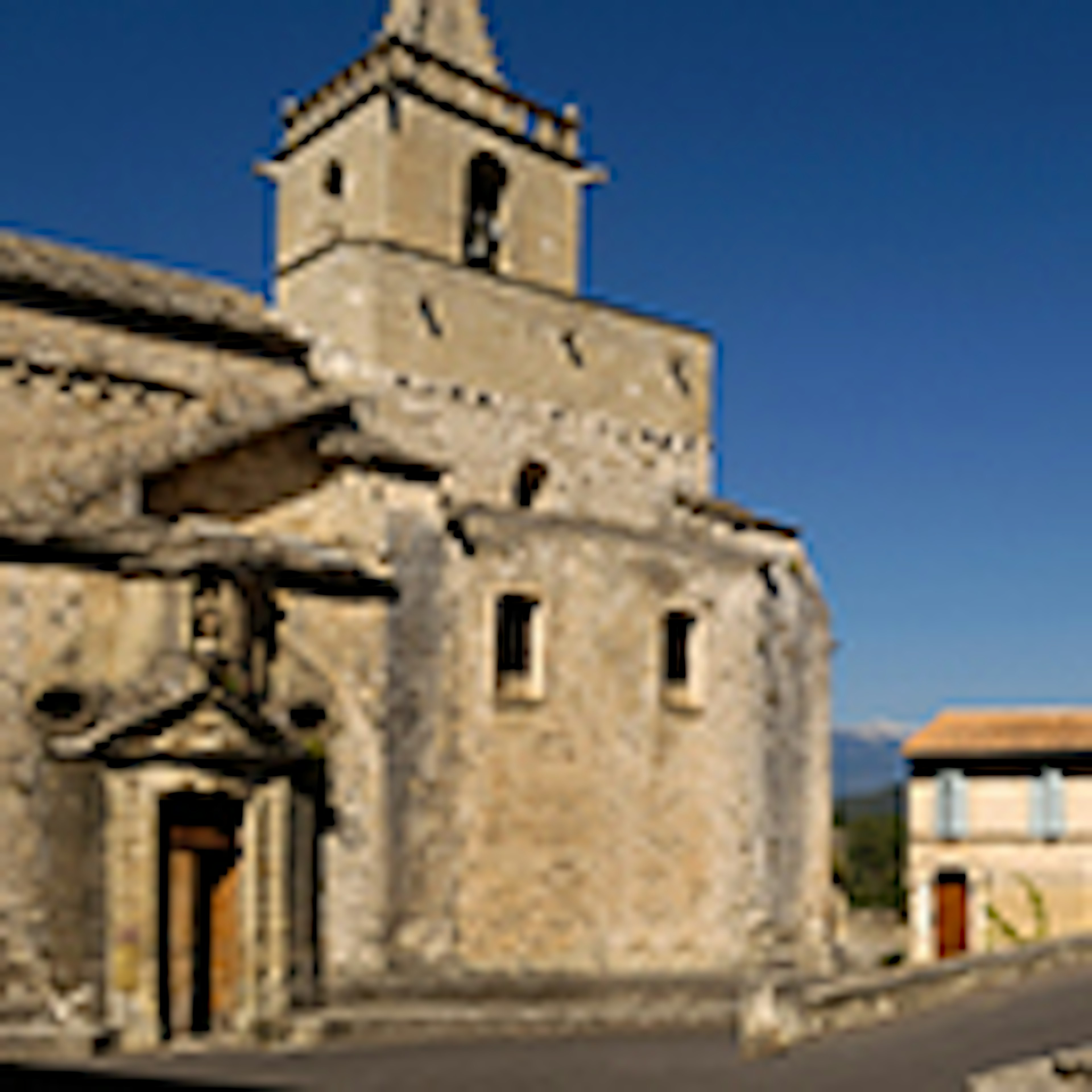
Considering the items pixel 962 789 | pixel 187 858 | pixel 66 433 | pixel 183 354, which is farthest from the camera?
pixel 962 789

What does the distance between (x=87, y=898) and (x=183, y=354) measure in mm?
7522

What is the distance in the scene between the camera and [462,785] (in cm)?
1797

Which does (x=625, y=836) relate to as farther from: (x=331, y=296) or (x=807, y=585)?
(x=331, y=296)

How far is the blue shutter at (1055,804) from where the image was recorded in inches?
1141

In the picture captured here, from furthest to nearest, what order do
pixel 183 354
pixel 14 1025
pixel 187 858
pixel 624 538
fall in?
pixel 624 538
pixel 183 354
pixel 187 858
pixel 14 1025

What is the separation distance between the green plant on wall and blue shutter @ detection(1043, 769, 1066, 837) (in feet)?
3.67

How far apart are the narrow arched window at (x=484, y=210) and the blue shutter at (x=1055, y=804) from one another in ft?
54.2

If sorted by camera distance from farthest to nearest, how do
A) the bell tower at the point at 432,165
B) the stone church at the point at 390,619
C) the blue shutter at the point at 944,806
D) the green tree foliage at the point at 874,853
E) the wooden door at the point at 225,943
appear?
1. the green tree foliage at the point at 874,853
2. the blue shutter at the point at 944,806
3. the bell tower at the point at 432,165
4. the wooden door at the point at 225,943
5. the stone church at the point at 390,619

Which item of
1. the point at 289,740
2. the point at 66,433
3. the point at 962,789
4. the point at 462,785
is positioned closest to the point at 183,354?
the point at 66,433

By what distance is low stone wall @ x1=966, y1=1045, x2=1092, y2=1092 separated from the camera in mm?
9289

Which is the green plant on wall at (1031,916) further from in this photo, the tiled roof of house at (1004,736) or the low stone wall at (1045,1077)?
the low stone wall at (1045,1077)

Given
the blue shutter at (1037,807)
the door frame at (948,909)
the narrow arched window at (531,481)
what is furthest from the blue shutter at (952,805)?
Result: the narrow arched window at (531,481)

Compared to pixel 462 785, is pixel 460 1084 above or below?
below

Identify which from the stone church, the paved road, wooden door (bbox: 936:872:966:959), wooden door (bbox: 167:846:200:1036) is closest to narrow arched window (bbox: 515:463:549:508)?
the stone church
